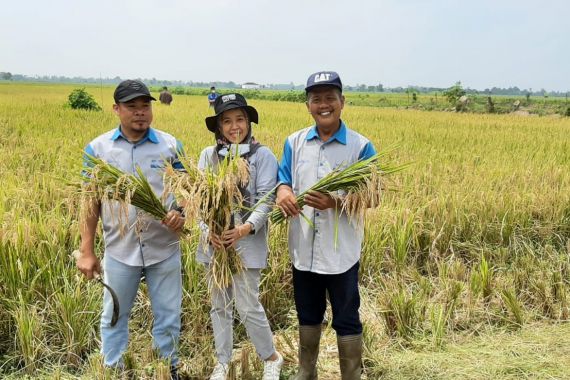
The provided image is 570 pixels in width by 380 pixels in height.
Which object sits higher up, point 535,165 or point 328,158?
point 328,158

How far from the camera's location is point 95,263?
2.16 meters

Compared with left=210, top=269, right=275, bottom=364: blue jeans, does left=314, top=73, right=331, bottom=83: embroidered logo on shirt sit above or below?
above

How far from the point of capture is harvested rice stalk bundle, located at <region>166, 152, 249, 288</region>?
1860mm

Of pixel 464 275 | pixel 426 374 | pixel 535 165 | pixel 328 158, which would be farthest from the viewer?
pixel 535 165

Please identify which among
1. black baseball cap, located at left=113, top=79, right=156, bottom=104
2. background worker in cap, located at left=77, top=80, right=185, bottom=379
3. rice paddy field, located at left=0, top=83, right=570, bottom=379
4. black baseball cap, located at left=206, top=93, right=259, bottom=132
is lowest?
rice paddy field, located at left=0, top=83, right=570, bottom=379

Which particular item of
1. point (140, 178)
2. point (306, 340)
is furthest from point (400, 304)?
point (140, 178)

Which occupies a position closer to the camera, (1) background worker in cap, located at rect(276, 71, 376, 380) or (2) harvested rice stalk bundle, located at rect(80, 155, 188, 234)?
(2) harvested rice stalk bundle, located at rect(80, 155, 188, 234)

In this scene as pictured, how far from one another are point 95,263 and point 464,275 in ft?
8.38

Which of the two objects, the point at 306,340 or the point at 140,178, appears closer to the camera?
the point at 140,178

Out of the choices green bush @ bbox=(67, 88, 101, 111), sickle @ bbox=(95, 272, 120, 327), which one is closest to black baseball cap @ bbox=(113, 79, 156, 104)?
sickle @ bbox=(95, 272, 120, 327)

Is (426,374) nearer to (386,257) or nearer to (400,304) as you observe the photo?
(400,304)

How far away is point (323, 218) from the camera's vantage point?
6.93 ft

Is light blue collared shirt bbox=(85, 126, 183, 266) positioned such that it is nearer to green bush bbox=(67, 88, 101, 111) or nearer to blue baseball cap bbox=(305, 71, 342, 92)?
blue baseball cap bbox=(305, 71, 342, 92)

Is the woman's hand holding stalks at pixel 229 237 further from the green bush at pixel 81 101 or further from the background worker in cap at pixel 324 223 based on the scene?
the green bush at pixel 81 101
